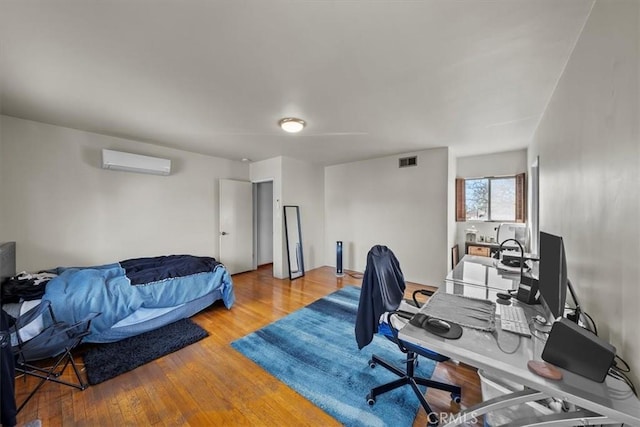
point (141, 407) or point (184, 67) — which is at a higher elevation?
point (184, 67)

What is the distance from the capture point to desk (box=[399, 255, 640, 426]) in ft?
2.41

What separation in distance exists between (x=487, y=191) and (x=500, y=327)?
14.6 ft

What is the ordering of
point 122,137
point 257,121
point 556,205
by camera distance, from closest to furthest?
point 556,205
point 257,121
point 122,137

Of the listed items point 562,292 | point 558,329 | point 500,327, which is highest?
point 562,292

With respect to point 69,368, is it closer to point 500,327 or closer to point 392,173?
Result: point 500,327

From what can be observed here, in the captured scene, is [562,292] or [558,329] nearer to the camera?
[558,329]

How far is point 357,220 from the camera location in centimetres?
512

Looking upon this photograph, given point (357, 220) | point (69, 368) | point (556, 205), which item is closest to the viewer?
point (556, 205)

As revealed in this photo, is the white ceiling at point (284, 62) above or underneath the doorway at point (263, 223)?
above

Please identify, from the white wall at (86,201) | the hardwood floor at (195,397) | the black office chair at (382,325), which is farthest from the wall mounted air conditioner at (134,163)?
the black office chair at (382,325)

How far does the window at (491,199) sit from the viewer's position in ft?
14.3

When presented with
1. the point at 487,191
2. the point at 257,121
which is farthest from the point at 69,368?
the point at 487,191

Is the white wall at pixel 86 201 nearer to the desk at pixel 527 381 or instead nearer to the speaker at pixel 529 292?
the desk at pixel 527 381

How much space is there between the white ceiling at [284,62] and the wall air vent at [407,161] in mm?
1222
